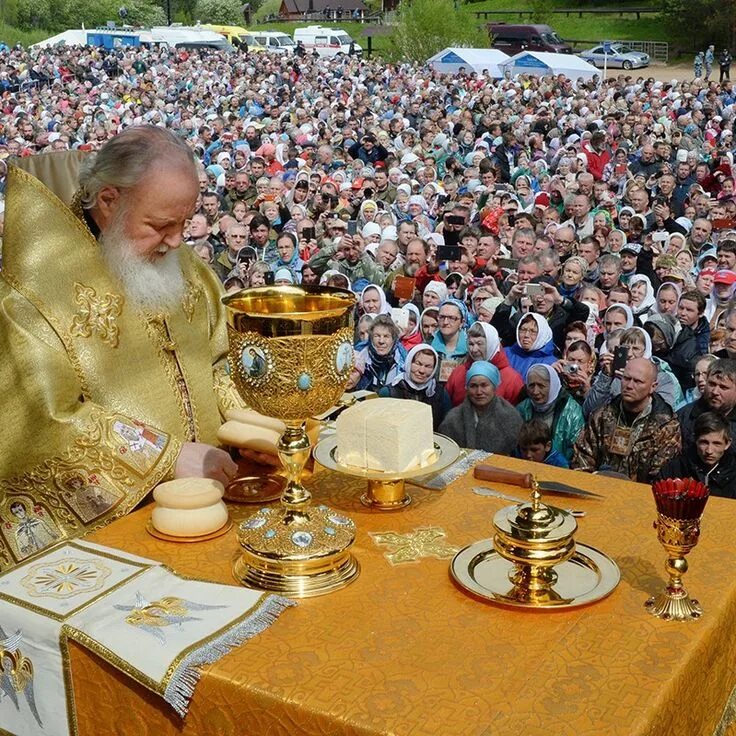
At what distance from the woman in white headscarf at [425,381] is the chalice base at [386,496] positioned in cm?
337

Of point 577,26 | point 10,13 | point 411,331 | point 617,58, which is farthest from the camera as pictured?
point 10,13

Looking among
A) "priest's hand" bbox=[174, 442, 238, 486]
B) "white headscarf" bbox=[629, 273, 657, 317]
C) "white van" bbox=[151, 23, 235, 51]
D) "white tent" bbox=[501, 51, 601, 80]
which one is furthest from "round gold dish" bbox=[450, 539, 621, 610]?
"white van" bbox=[151, 23, 235, 51]

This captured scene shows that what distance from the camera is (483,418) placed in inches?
215

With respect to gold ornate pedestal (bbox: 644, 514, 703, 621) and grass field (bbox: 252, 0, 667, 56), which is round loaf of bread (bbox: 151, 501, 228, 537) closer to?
gold ornate pedestal (bbox: 644, 514, 703, 621)

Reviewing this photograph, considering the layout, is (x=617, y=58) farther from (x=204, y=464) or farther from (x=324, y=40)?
(x=204, y=464)

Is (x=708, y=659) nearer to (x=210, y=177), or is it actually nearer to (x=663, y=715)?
(x=663, y=715)

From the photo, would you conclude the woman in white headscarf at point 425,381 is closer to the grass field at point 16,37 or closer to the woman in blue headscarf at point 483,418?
the woman in blue headscarf at point 483,418

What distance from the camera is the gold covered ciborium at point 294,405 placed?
1967 mm

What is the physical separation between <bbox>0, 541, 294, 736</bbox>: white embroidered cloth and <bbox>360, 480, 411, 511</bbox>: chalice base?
0.55 m

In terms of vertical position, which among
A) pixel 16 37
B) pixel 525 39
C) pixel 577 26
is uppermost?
pixel 16 37

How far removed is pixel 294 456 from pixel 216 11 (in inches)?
2692

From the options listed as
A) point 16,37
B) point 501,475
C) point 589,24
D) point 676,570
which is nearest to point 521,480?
point 501,475

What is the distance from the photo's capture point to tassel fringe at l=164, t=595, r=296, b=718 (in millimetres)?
1772

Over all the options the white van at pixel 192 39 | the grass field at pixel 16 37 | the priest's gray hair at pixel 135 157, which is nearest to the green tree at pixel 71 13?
the grass field at pixel 16 37
